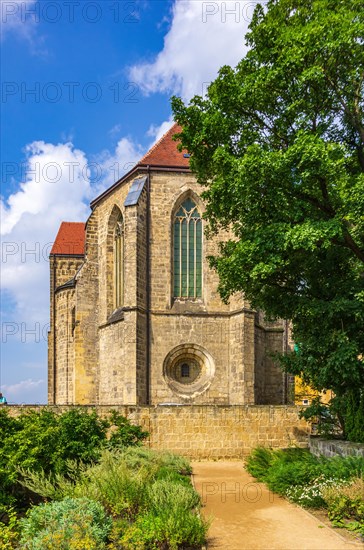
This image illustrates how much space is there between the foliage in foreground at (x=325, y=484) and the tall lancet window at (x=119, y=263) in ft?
44.5

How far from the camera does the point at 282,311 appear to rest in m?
13.5

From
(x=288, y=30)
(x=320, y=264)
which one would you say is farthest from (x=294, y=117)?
(x=320, y=264)

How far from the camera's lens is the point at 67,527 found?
6164 mm

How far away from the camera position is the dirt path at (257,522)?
6.93 meters

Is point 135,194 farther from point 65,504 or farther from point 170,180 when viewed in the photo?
point 65,504

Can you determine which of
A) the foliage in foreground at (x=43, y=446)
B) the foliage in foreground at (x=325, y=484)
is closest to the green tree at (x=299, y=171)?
the foliage in foreground at (x=325, y=484)

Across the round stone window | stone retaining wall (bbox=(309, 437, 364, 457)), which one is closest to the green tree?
stone retaining wall (bbox=(309, 437, 364, 457))

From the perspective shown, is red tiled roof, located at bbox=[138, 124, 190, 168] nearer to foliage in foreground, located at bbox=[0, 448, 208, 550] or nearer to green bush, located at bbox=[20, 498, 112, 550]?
foliage in foreground, located at bbox=[0, 448, 208, 550]

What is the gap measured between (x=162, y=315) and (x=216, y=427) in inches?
280

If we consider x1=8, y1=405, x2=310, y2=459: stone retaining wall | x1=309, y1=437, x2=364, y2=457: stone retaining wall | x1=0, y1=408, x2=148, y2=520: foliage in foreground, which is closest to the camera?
x1=0, y1=408, x2=148, y2=520: foliage in foreground

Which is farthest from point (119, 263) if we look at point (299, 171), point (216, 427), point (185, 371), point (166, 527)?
point (166, 527)

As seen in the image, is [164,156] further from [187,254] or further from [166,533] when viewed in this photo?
[166,533]

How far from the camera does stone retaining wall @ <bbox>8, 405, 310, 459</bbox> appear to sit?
15.8 m

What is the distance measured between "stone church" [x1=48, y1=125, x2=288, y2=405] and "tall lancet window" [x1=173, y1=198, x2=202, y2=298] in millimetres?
46
